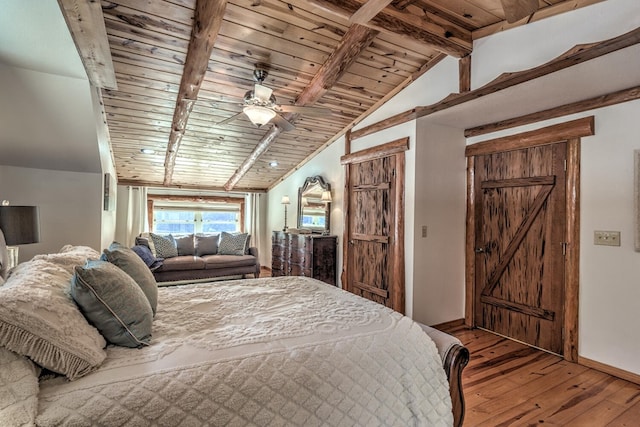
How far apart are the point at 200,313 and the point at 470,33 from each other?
3.08 m

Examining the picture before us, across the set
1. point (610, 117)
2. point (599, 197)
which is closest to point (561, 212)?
point (599, 197)

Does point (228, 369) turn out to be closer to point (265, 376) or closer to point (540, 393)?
point (265, 376)

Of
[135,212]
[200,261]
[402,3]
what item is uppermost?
[402,3]

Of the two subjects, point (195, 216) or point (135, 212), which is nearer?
point (135, 212)

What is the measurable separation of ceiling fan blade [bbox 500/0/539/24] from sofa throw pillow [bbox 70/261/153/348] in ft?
7.10

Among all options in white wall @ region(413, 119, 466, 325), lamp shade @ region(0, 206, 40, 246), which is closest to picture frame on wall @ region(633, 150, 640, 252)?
white wall @ region(413, 119, 466, 325)

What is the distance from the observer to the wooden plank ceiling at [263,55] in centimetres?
244

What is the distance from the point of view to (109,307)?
1.30 metres

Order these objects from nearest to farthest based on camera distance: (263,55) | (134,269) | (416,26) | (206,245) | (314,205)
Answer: (134,269)
(416,26)
(263,55)
(314,205)
(206,245)

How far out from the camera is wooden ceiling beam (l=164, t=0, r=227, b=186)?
232 cm

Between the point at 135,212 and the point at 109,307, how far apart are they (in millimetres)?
5756

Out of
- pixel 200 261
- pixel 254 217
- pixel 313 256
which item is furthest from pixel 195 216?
pixel 313 256

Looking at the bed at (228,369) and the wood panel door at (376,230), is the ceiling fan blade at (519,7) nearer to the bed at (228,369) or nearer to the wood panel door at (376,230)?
the bed at (228,369)

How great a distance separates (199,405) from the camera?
1027 millimetres
